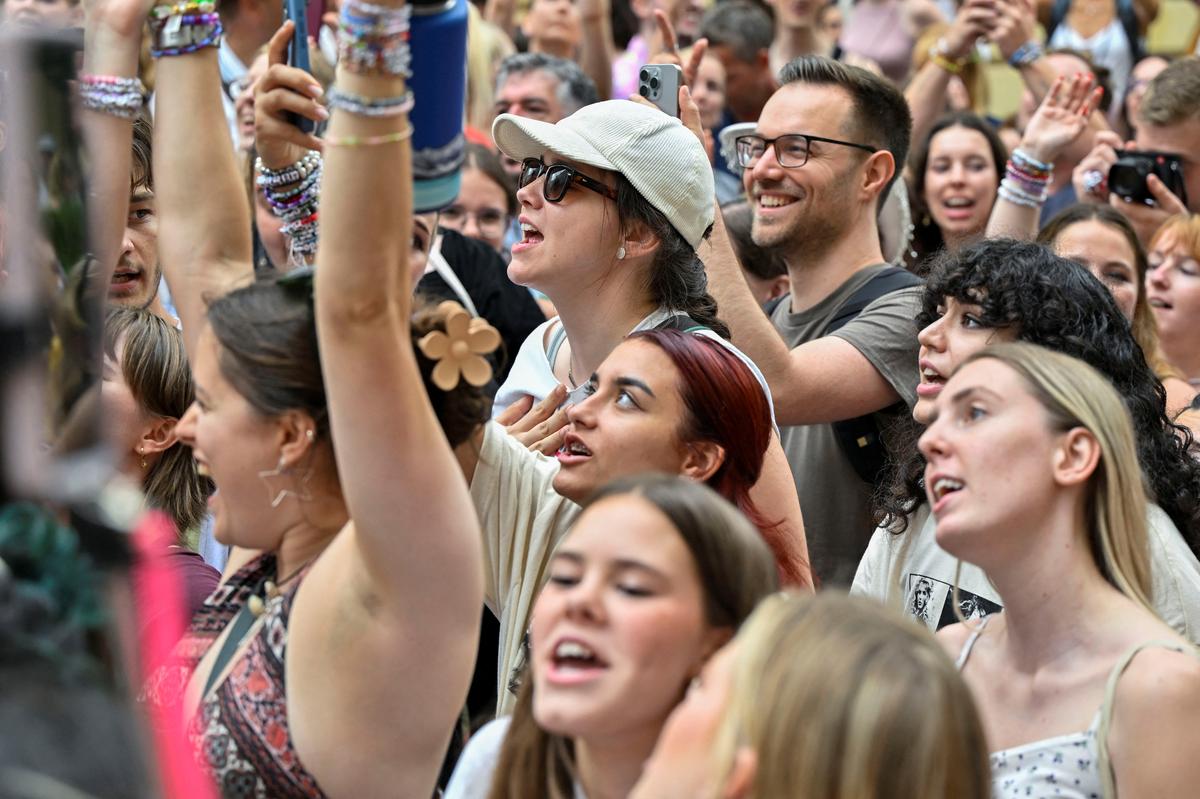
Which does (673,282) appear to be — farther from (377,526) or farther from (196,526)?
(377,526)

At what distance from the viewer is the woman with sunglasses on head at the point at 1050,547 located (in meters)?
2.35

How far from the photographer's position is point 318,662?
6.70ft

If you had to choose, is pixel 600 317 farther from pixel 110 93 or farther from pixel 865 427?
pixel 110 93

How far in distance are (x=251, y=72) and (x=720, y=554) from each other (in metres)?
3.57

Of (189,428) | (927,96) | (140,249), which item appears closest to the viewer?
(189,428)

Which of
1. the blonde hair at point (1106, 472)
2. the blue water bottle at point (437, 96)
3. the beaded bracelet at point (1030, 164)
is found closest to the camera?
the blue water bottle at point (437, 96)

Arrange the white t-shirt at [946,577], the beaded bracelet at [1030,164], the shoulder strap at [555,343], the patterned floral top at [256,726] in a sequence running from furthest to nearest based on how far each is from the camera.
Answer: the beaded bracelet at [1030,164] → the shoulder strap at [555,343] → the white t-shirt at [946,577] → the patterned floral top at [256,726]

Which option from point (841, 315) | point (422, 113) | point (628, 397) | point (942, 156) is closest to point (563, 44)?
point (942, 156)

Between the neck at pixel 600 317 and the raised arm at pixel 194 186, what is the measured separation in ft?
2.62

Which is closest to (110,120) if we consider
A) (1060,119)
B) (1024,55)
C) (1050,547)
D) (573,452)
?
(573,452)

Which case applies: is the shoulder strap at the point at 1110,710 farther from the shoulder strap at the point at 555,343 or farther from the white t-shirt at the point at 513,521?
the shoulder strap at the point at 555,343

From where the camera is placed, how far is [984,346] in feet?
9.93

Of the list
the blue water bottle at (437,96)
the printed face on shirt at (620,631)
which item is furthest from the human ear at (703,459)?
the blue water bottle at (437,96)

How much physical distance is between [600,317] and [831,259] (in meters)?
1.00
